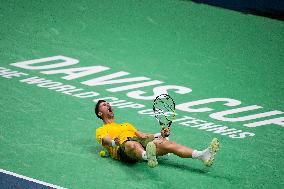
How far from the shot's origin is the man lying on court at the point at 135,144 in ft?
42.0

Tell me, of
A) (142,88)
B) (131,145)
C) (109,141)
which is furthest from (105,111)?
(142,88)

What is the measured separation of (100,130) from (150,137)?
80 centimetres

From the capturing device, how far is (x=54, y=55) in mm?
17641

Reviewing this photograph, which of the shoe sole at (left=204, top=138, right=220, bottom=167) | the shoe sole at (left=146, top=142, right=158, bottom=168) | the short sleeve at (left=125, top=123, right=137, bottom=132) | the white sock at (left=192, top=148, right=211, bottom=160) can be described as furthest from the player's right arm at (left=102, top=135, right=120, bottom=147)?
the shoe sole at (left=204, top=138, right=220, bottom=167)

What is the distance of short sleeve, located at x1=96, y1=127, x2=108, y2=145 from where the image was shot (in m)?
13.5

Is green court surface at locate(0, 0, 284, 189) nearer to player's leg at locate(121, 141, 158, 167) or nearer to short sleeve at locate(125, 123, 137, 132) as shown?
player's leg at locate(121, 141, 158, 167)

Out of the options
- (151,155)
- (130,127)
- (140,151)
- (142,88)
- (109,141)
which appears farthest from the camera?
(142,88)

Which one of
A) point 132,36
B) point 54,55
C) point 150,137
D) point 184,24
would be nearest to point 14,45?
point 54,55

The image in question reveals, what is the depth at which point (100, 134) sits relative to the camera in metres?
13.6

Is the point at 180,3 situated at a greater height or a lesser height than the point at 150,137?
greater

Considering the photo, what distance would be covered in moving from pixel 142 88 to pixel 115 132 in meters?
2.74

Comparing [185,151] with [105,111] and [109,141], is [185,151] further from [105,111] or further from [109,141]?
Answer: [105,111]

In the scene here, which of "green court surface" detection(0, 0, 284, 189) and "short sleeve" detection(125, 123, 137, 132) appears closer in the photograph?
"green court surface" detection(0, 0, 284, 189)

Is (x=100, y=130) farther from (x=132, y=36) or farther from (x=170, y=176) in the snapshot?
(x=132, y=36)
